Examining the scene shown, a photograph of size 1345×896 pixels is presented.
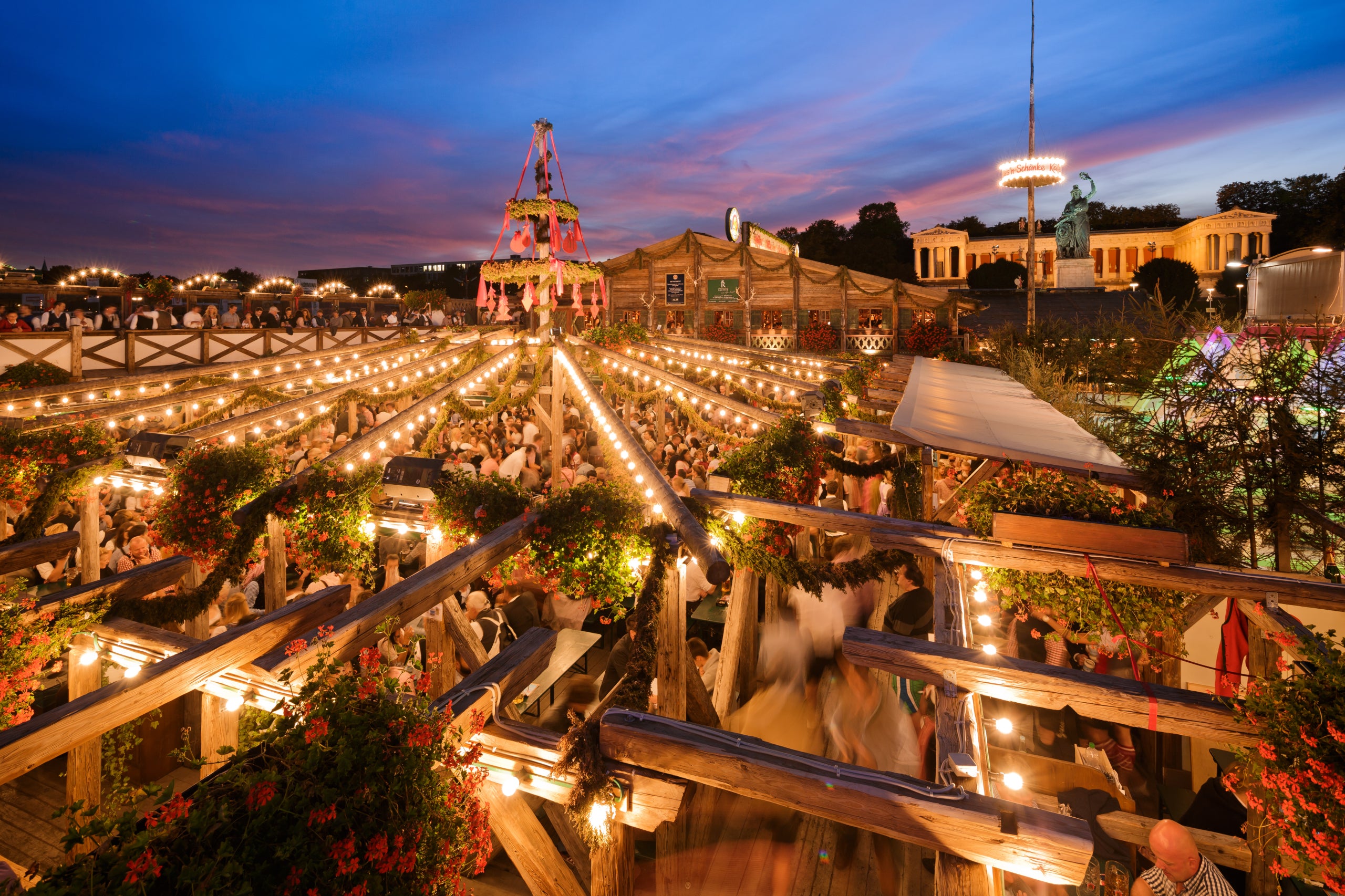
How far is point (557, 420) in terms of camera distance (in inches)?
400

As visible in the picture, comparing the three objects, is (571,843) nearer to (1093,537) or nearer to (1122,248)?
(1093,537)

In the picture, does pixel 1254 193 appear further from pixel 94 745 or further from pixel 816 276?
pixel 94 745

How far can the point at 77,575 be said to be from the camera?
7863 mm

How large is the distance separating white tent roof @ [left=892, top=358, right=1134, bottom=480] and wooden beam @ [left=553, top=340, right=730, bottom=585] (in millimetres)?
1973

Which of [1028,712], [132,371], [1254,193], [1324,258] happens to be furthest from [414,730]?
[1254,193]

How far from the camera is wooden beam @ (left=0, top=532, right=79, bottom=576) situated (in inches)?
165

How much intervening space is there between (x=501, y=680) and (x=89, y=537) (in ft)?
23.1

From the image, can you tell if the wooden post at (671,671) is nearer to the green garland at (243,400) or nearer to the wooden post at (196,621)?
the wooden post at (196,621)

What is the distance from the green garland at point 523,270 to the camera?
8.03 metres

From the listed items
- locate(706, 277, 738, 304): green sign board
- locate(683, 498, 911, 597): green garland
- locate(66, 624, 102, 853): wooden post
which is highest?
locate(706, 277, 738, 304): green sign board

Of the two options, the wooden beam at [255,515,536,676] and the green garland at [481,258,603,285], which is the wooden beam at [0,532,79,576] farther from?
the green garland at [481,258,603,285]

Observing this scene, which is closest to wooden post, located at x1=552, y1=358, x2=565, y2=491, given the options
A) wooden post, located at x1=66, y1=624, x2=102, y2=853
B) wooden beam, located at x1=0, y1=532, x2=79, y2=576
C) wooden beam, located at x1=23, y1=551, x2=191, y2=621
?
A: wooden beam, located at x1=23, y1=551, x2=191, y2=621

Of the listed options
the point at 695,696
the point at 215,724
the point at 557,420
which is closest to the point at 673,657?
the point at 695,696

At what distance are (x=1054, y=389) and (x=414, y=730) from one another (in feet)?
37.3
